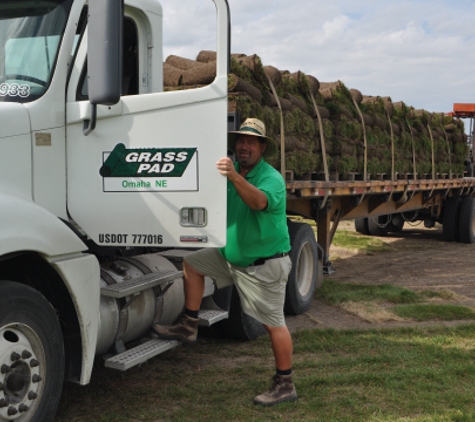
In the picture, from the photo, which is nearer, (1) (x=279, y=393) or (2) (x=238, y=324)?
(1) (x=279, y=393)

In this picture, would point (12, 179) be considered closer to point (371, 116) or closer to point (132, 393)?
point (132, 393)

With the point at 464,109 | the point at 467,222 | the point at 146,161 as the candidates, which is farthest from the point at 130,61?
the point at 464,109

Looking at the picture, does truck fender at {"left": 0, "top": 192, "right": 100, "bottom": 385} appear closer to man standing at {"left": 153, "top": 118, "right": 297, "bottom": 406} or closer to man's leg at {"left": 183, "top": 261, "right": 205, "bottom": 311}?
man standing at {"left": 153, "top": 118, "right": 297, "bottom": 406}

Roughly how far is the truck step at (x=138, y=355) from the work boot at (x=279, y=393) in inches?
27.0

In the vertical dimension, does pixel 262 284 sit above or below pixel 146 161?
below

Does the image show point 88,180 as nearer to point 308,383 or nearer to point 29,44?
point 29,44

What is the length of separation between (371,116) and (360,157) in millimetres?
866

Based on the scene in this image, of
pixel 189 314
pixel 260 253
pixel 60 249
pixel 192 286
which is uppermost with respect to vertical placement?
pixel 60 249

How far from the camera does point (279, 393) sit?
13.8ft

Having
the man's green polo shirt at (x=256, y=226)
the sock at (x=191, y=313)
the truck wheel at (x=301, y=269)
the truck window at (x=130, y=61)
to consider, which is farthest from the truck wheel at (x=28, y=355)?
the truck wheel at (x=301, y=269)

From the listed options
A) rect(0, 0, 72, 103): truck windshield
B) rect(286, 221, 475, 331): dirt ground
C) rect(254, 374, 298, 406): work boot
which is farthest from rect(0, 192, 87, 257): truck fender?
rect(286, 221, 475, 331): dirt ground

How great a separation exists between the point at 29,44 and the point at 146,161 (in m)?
0.94

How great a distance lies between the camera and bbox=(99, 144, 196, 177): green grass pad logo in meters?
3.71

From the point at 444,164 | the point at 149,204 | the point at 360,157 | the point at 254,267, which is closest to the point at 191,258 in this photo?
the point at 254,267
